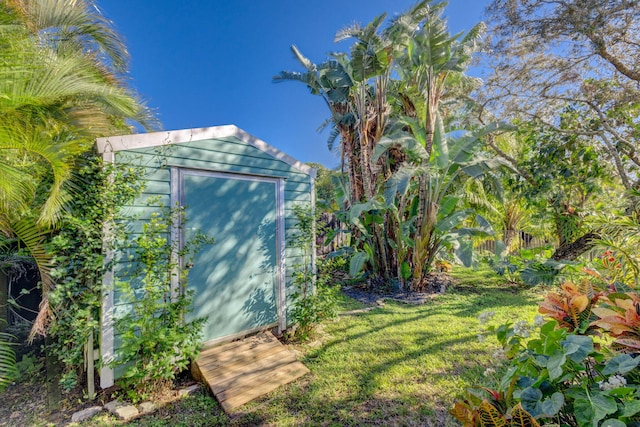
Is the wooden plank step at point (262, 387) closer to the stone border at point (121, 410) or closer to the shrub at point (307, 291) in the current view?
the stone border at point (121, 410)

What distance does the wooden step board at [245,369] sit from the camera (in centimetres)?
285

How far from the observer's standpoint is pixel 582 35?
550 centimetres

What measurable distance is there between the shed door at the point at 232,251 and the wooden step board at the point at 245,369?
268 millimetres

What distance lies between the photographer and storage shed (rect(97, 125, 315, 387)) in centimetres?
306

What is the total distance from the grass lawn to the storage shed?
0.88 m

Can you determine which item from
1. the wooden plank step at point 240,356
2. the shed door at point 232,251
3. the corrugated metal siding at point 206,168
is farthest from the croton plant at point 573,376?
the corrugated metal siding at point 206,168

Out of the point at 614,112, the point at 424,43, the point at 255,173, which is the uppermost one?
the point at 424,43

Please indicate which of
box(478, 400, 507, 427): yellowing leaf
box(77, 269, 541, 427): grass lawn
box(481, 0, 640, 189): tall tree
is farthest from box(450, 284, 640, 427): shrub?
box(481, 0, 640, 189): tall tree

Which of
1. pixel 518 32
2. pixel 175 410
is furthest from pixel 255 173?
pixel 518 32

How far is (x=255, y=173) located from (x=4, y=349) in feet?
10.6

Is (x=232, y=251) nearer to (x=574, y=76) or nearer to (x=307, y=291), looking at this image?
(x=307, y=291)

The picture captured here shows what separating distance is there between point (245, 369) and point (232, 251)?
1.44 meters

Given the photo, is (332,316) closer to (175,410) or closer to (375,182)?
(175,410)

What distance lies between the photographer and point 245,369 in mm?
3213
